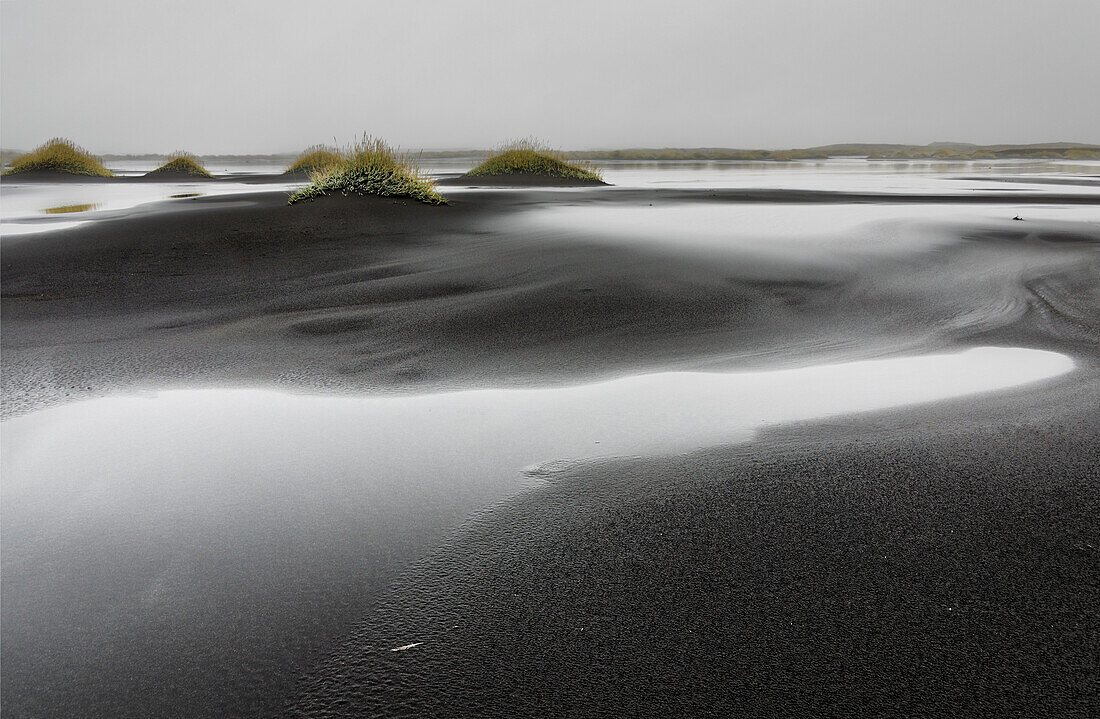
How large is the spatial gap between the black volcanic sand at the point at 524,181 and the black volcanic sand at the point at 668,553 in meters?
18.2

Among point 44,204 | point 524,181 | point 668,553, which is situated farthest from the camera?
point 524,181

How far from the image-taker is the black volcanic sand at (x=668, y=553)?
4.32ft

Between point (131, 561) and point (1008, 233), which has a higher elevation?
point (1008, 233)

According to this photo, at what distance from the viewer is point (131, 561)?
1.76 metres

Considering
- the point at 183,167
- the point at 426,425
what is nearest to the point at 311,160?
the point at 183,167

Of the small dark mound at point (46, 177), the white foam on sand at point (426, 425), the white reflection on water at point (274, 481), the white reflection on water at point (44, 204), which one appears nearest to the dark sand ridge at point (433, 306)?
the white foam on sand at point (426, 425)

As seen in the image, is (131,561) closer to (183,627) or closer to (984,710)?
(183,627)

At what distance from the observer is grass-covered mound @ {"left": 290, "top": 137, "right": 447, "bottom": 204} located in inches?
452

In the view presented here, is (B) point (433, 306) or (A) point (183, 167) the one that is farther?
(A) point (183, 167)

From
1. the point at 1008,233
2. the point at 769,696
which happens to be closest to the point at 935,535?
the point at 769,696

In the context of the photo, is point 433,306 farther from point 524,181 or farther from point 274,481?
point 524,181

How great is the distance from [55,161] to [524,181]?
1574cm

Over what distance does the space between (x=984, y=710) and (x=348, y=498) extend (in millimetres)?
1706

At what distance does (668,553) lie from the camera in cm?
181
